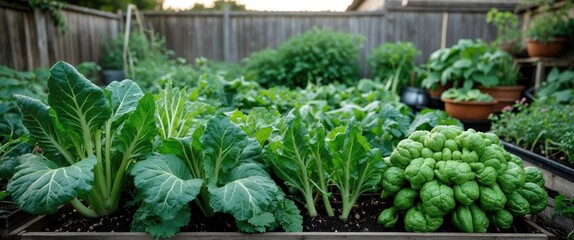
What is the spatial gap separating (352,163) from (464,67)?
3.76 meters

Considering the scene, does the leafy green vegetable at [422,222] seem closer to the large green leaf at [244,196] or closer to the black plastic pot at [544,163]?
the large green leaf at [244,196]

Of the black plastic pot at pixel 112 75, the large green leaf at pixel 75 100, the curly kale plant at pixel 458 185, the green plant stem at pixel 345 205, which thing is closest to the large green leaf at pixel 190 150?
the large green leaf at pixel 75 100

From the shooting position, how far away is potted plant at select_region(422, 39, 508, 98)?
187 inches

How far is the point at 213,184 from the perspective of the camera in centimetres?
163

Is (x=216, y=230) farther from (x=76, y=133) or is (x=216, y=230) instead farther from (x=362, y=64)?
(x=362, y=64)

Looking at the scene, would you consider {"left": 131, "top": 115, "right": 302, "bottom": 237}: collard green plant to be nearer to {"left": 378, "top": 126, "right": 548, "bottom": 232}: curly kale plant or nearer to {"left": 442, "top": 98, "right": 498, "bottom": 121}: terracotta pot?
{"left": 378, "top": 126, "right": 548, "bottom": 232}: curly kale plant

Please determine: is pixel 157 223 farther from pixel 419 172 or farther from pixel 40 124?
pixel 419 172

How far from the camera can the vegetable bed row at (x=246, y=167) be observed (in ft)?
5.06

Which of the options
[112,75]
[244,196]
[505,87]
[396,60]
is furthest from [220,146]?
[112,75]

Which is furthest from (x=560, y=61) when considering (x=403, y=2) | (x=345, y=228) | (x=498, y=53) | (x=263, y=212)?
(x=263, y=212)

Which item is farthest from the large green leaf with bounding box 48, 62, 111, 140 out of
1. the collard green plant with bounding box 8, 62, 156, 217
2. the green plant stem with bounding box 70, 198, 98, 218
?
the green plant stem with bounding box 70, 198, 98, 218

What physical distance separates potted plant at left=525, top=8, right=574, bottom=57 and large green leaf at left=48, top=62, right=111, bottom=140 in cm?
493

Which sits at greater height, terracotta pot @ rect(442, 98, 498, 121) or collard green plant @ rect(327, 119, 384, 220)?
collard green plant @ rect(327, 119, 384, 220)

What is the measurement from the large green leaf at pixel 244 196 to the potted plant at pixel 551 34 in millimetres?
4516
